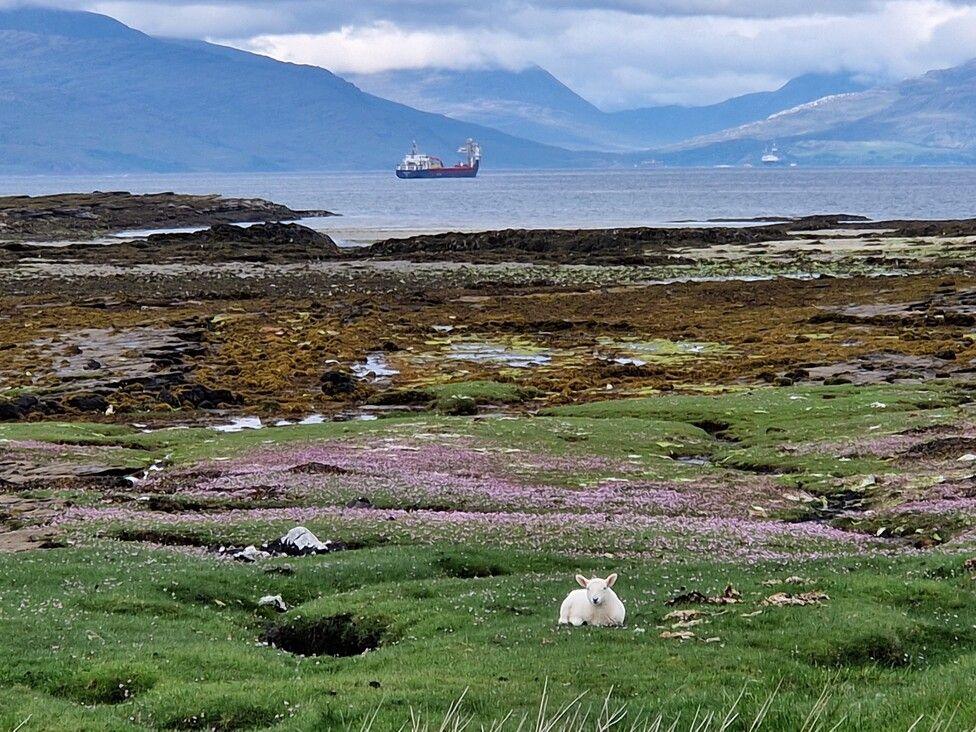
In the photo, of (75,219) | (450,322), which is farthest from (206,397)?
(75,219)

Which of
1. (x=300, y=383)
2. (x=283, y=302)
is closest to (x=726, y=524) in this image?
(x=300, y=383)

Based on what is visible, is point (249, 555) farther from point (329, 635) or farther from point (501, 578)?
point (329, 635)

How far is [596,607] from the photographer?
55.2ft

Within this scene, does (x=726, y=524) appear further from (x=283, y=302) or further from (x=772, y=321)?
(x=283, y=302)

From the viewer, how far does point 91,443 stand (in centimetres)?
3866

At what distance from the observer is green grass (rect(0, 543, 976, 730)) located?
13.0 m

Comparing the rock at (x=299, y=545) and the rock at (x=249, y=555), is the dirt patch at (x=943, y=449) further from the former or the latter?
the rock at (x=249, y=555)

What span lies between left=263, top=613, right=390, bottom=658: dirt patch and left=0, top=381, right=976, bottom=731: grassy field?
4 cm

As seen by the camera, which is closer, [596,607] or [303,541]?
[596,607]

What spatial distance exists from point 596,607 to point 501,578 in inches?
163

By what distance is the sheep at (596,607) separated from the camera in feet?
54.6

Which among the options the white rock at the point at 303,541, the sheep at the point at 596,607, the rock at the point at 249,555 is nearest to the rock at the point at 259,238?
the white rock at the point at 303,541

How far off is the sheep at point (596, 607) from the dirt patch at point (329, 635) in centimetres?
279

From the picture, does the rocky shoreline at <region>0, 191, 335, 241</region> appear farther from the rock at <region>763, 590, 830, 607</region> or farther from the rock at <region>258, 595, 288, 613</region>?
the rock at <region>763, 590, 830, 607</region>
